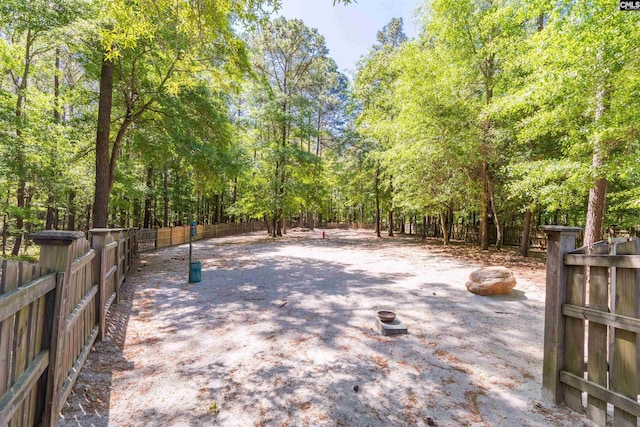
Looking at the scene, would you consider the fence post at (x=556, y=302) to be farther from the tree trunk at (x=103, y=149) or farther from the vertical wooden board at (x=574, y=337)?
the tree trunk at (x=103, y=149)

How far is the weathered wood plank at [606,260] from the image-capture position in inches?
78.4

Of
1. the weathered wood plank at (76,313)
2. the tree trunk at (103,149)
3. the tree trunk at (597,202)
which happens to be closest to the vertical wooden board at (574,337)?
the weathered wood plank at (76,313)

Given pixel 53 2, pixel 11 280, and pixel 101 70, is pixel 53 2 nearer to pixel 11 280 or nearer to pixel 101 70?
pixel 101 70

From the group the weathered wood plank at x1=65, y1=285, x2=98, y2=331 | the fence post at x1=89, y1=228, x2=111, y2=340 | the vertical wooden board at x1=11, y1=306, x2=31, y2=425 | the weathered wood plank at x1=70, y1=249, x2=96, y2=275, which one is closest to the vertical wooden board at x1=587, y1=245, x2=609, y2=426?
the vertical wooden board at x1=11, y1=306, x2=31, y2=425

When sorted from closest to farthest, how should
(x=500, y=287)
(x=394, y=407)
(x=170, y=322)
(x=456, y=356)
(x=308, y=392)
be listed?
(x=394, y=407) < (x=308, y=392) < (x=456, y=356) < (x=170, y=322) < (x=500, y=287)

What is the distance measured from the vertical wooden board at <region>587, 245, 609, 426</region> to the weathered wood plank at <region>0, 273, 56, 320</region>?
3675mm

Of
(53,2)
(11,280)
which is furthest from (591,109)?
(53,2)

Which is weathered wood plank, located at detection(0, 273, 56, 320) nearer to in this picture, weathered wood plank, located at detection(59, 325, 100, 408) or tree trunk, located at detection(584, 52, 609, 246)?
weathered wood plank, located at detection(59, 325, 100, 408)

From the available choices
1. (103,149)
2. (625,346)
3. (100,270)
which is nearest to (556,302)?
(625,346)

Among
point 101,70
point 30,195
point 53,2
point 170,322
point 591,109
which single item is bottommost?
point 170,322

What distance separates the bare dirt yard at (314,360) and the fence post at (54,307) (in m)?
0.45

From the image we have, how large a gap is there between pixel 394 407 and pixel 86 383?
2.94 meters

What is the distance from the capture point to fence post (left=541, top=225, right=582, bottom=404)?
8.07ft

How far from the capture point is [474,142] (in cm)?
971
